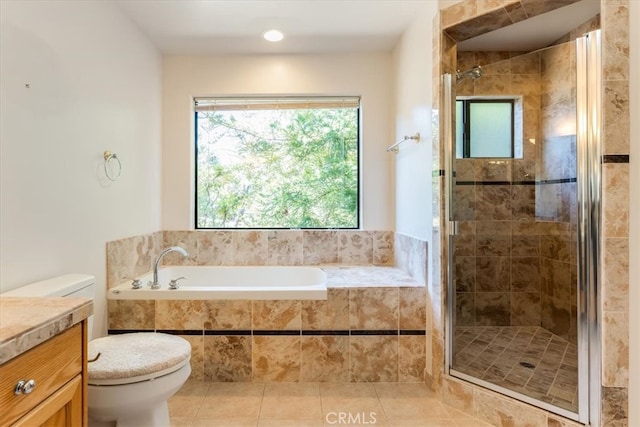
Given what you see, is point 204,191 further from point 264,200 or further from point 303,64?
point 303,64

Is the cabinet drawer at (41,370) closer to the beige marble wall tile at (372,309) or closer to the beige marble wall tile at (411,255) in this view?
the beige marble wall tile at (372,309)

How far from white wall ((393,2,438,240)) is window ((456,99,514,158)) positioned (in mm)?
238

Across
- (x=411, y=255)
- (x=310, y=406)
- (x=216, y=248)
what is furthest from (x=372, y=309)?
(x=216, y=248)

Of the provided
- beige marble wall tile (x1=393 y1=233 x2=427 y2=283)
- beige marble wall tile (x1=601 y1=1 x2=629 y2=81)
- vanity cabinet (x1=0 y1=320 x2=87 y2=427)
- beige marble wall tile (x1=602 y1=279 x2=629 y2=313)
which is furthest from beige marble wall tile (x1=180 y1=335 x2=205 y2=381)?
beige marble wall tile (x1=601 y1=1 x2=629 y2=81)

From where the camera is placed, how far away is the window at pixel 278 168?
9.81ft

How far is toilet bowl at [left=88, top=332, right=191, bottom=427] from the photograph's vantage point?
1.30m

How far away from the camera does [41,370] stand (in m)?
0.83

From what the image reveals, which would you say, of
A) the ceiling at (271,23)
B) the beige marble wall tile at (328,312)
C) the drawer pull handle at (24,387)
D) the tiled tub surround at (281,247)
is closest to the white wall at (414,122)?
the ceiling at (271,23)

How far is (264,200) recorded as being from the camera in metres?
2.99

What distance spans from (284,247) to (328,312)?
96 centimetres

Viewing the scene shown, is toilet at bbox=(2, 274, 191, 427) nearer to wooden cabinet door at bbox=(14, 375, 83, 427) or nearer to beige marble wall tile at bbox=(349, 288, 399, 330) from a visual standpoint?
wooden cabinet door at bbox=(14, 375, 83, 427)

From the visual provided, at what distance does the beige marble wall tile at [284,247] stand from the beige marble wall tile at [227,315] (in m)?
0.84

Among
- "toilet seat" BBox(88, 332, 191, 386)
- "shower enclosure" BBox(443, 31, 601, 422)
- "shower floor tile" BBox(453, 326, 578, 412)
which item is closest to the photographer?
"toilet seat" BBox(88, 332, 191, 386)
